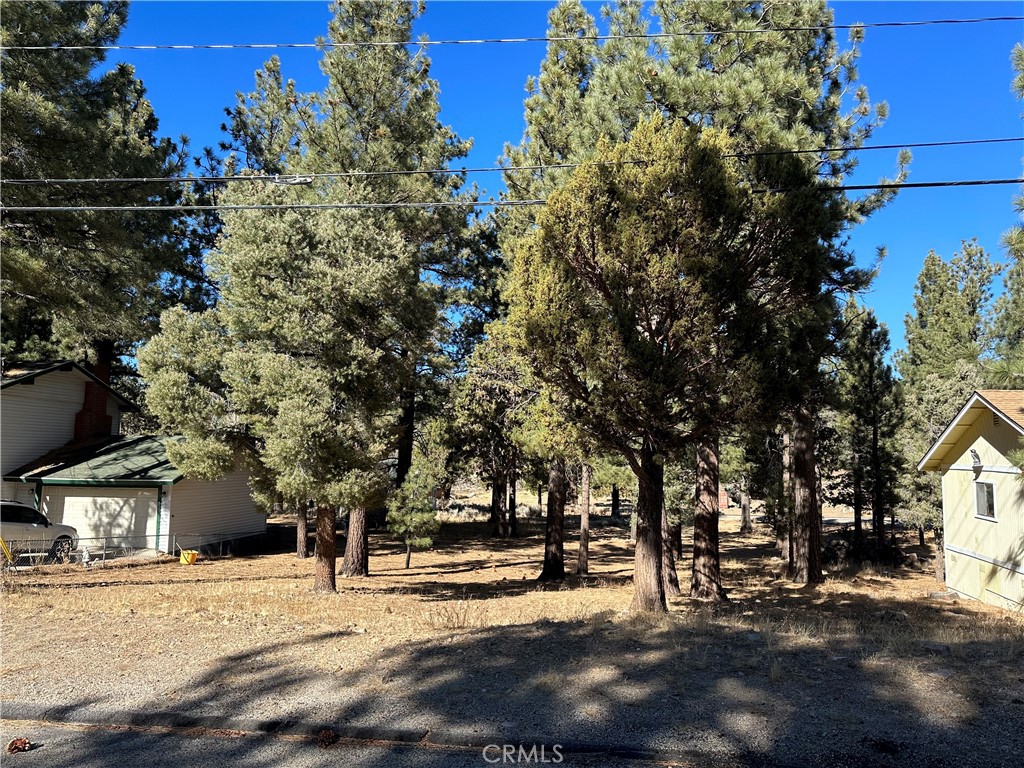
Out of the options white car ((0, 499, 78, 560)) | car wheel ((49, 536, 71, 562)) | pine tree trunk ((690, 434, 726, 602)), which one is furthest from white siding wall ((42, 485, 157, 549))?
pine tree trunk ((690, 434, 726, 602))

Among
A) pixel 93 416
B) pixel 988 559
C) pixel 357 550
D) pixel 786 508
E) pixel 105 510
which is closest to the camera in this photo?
pixel 988 559

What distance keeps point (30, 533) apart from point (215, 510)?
6350 millimetres

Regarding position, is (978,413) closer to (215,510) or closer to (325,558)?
(325,558)

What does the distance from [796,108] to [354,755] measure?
11.7m

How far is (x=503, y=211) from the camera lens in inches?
786

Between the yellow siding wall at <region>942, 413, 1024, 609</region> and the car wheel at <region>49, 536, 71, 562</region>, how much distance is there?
23074 millimetres

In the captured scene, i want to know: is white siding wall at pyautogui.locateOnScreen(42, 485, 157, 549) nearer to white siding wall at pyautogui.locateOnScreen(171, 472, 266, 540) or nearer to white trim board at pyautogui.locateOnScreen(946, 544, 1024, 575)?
white siding wall at pyautogui.locateOnScreen(171, 472, 266, 540)

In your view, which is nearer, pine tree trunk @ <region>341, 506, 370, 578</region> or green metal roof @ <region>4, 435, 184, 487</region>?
pine tree trunk @ <region>341, 506, 370, 578</region>

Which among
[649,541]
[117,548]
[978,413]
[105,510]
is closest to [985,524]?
[978,413]

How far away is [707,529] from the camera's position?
1433 cm

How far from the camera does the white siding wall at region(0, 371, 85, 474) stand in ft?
72.1

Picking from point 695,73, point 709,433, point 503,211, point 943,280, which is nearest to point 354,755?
point 709,433

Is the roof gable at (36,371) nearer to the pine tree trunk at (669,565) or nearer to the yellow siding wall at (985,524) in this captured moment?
the pine tree trunk at (669,565)

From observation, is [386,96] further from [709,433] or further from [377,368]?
[709,433]
